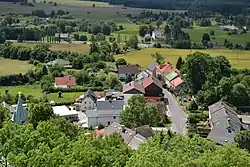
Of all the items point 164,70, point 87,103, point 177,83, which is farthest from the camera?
point 164,70

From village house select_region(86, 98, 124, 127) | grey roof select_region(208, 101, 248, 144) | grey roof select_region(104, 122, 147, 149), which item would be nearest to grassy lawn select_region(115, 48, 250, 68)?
village house select_region(86, 98, 124, 127)

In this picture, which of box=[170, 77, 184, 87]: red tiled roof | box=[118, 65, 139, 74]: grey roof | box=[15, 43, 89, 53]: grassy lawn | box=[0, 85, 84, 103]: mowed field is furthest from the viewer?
box=[15, 43, 89, 53]: grassy lawn

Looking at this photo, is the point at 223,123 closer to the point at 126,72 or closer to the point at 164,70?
the point at 164,70

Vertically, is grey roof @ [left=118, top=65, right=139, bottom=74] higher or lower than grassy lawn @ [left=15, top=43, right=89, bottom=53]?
higher

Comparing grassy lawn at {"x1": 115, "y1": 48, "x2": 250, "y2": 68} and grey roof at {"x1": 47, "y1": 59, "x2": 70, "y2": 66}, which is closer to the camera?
grey roof at {"x1": 47, "y1": 59, "x2": 70, "y2": 66}

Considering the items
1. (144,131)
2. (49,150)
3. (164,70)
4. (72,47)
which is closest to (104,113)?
(144,131)

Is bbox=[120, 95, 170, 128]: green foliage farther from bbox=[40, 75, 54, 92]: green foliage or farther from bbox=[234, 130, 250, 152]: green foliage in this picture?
bbox=[40, 75, 54, 92]: green foliage

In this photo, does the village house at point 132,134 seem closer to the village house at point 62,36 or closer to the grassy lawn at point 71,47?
the grassy lawn at point 71,47
